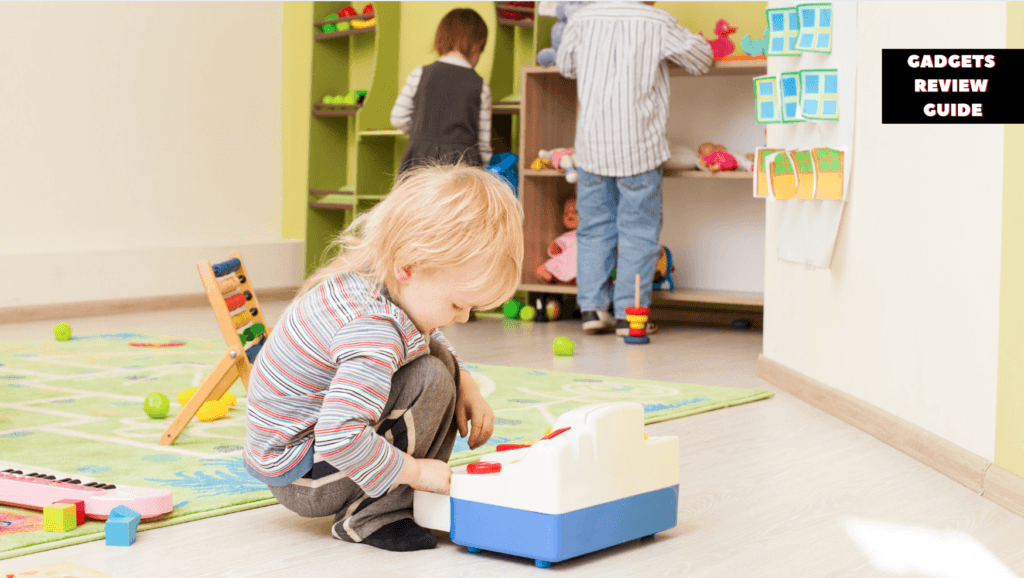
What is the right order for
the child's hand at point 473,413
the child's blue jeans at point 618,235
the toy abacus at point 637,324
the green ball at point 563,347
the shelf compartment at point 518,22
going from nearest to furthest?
the child's hand at point 473,413, the green ball at point 563,347, the toy abacus at point 637,324, the child's blue jeans at point 618,235, the shelf compartment at point 518,22

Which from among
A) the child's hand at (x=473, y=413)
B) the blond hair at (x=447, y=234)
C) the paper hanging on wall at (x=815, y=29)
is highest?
the paper hanging on wall at (x=815, y=29)

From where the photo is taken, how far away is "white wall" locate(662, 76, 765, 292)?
3.98 m

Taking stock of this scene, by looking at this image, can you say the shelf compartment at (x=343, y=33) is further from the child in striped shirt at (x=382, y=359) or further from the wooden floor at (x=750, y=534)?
the child in striped shirt at (x=382, y=359)

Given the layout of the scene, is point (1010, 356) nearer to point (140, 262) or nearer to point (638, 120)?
point (638, 120)

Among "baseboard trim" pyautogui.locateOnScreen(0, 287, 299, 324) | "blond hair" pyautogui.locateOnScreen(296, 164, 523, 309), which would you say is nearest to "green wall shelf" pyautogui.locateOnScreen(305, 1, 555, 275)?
"baseboard trim" pyautogui.locateOnScreen(0, 287, 299, 324)

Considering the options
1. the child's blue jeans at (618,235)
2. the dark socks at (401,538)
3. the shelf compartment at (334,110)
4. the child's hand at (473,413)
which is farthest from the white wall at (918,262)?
the shelf compartment at (334,110)

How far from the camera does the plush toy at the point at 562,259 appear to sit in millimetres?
3994

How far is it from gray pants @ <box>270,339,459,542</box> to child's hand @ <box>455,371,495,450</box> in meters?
0.06

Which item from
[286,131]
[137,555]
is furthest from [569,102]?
[137,555]

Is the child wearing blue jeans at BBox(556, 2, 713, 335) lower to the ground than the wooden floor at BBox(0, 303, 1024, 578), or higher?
higher

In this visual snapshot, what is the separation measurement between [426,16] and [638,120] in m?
1.65

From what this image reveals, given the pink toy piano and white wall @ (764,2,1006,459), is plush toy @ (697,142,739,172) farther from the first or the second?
the pink toy piano

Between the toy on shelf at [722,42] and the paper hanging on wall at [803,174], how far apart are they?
1263 millimetres

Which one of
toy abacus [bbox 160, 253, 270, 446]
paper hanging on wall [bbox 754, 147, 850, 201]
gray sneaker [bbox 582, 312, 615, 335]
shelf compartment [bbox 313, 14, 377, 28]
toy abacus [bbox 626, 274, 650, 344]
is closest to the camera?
toy abacus [bbox 160, 253, 270, 446]
